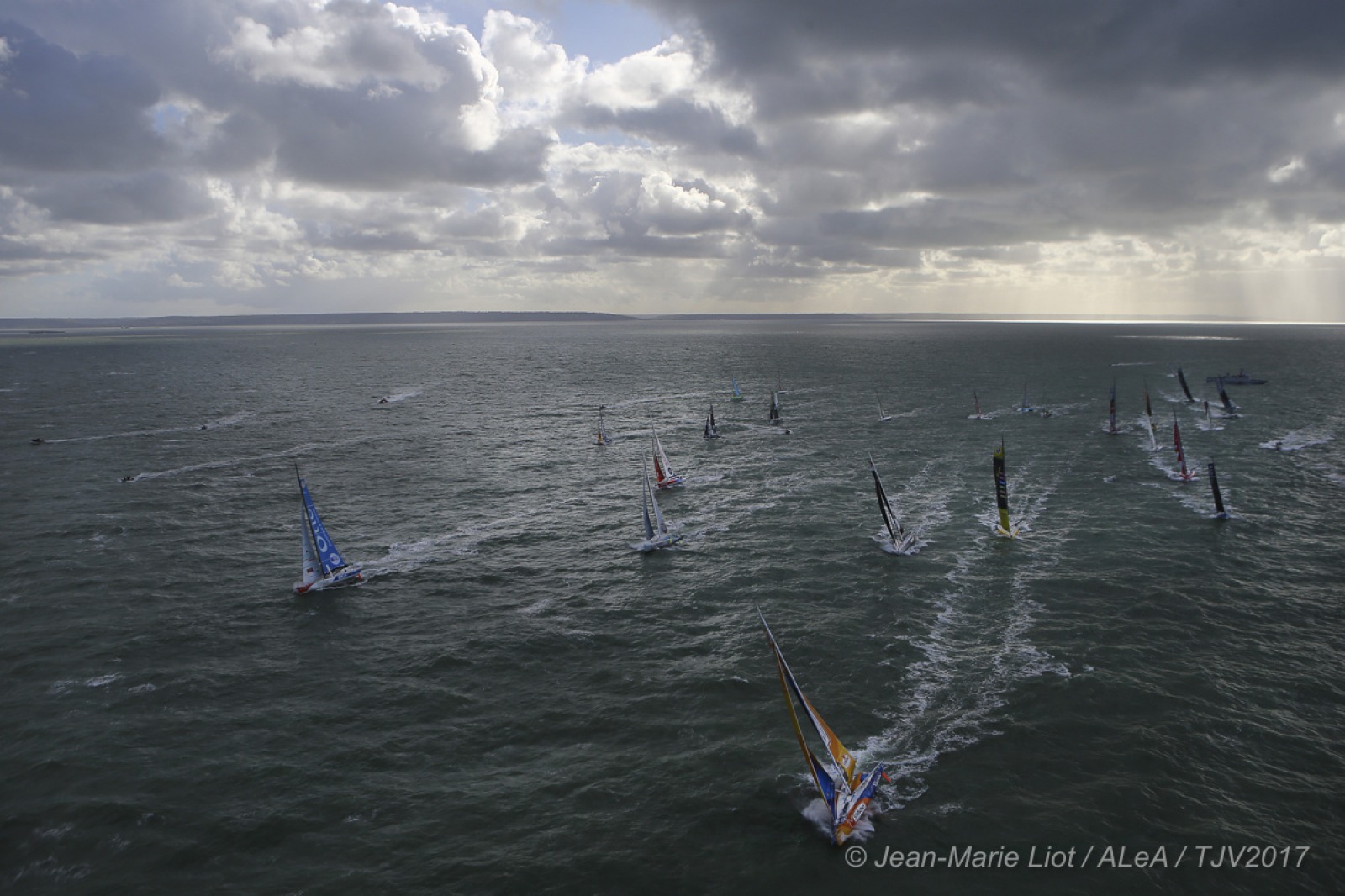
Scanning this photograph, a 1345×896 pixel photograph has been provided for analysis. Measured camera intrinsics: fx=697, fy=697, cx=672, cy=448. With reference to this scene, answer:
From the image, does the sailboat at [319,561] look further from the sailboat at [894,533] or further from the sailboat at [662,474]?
the sailboat at [894,533]

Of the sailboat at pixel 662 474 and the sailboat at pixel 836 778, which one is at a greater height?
the sailboat at pixel 662 474

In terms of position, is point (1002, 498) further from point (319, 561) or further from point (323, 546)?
point (319, 561)

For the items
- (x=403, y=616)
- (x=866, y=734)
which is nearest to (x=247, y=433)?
(x=403, y=616)

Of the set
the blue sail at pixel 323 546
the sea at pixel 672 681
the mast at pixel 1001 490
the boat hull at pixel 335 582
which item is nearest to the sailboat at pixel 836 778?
the sea at pixel 672 681

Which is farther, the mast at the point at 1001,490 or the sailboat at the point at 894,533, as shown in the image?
the mast at the point at 1001,490

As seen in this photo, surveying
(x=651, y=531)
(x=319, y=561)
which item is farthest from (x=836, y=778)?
(x=319, y=561)

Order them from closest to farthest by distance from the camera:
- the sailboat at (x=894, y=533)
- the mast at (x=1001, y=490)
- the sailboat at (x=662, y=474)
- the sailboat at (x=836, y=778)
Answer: the sailboat at (x=836, y=778) < the sailboat at (x=894, y=533) < the mast at (x=1001, y=490) < the sailboat at (x=662, y=474)
